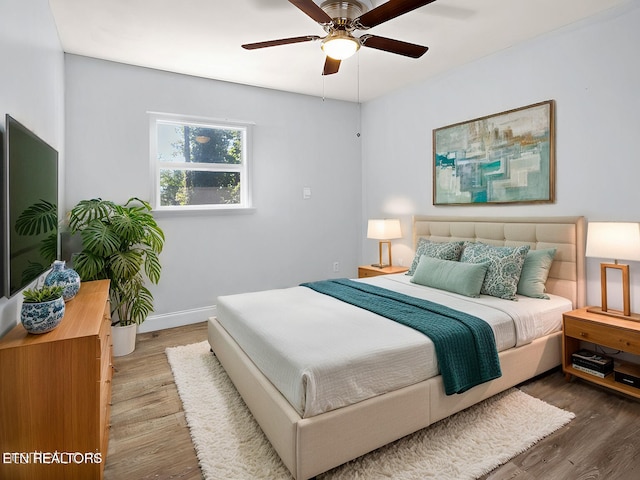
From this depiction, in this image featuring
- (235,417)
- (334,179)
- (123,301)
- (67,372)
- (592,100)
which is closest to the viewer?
(67,372)

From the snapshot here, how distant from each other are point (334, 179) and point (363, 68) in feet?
5.02

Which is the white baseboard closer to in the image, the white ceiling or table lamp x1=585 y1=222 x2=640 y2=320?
the white ceiling

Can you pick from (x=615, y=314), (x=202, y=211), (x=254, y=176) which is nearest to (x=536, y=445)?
(x=615, y=314)

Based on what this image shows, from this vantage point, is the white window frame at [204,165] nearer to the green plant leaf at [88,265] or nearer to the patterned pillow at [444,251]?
the green plant leaf at [88,265]

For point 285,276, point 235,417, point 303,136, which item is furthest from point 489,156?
point 235,417

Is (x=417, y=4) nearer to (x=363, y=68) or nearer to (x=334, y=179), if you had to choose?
(x=363, y=68)

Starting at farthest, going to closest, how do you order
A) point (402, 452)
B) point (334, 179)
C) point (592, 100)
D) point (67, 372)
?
point (334, 179), point (592, 100), point (402, 452), point (67, 372)

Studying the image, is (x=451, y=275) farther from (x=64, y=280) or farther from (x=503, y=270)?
(x=64, y=280)

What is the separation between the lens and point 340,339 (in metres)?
1.96

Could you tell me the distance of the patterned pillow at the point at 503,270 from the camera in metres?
2.77

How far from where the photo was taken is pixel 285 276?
4598 mm

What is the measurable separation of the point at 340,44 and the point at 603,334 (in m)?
2.54

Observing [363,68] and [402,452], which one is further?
[363,68]

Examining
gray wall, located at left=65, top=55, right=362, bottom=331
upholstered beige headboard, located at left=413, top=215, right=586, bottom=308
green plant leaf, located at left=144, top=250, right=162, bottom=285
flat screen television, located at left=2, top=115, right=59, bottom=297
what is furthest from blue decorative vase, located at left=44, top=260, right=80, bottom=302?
upholstered beige headboard, located at left=413, top=215, right=586, bottom=308
